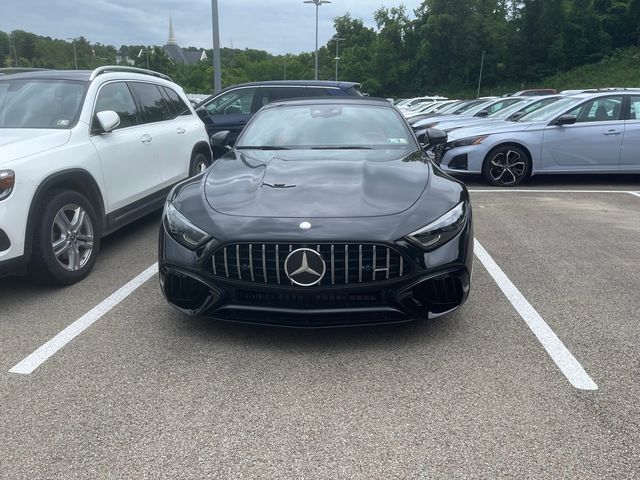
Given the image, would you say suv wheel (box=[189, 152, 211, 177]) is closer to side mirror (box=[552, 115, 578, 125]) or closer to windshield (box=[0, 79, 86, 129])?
windshield (box=[0, 79, 86, 129])

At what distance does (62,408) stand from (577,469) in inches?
93.5

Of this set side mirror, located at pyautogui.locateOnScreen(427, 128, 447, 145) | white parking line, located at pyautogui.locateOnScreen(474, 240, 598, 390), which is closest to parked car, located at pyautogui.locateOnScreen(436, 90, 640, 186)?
side mirror, located at pyautogui.locateOnScreen(427, 128, 447, 145)

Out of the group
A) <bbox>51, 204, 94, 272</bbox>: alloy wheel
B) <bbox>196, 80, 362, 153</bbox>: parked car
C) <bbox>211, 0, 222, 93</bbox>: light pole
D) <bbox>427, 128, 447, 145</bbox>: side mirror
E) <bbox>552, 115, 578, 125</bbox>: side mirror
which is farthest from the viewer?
<bbox>211, 0, 222, 93</bbox>: light pole

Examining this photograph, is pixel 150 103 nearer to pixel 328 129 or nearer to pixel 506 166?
pixel 328 129

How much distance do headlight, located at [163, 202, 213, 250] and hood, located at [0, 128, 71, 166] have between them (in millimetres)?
1301

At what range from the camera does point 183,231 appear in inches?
131

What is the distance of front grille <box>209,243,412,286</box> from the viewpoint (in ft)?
10.1

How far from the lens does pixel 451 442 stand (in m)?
2.45

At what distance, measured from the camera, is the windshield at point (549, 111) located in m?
8.92

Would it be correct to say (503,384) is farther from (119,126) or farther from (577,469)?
(119,126)

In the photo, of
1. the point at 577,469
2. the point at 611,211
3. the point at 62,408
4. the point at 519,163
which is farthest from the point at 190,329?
the point at 519,163


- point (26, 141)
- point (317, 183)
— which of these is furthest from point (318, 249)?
point (26, 141)

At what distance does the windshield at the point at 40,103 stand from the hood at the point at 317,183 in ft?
5.03

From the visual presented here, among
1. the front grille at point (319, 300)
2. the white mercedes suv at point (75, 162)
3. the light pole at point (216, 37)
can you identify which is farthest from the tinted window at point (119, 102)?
the light pole at point (216, 37)
